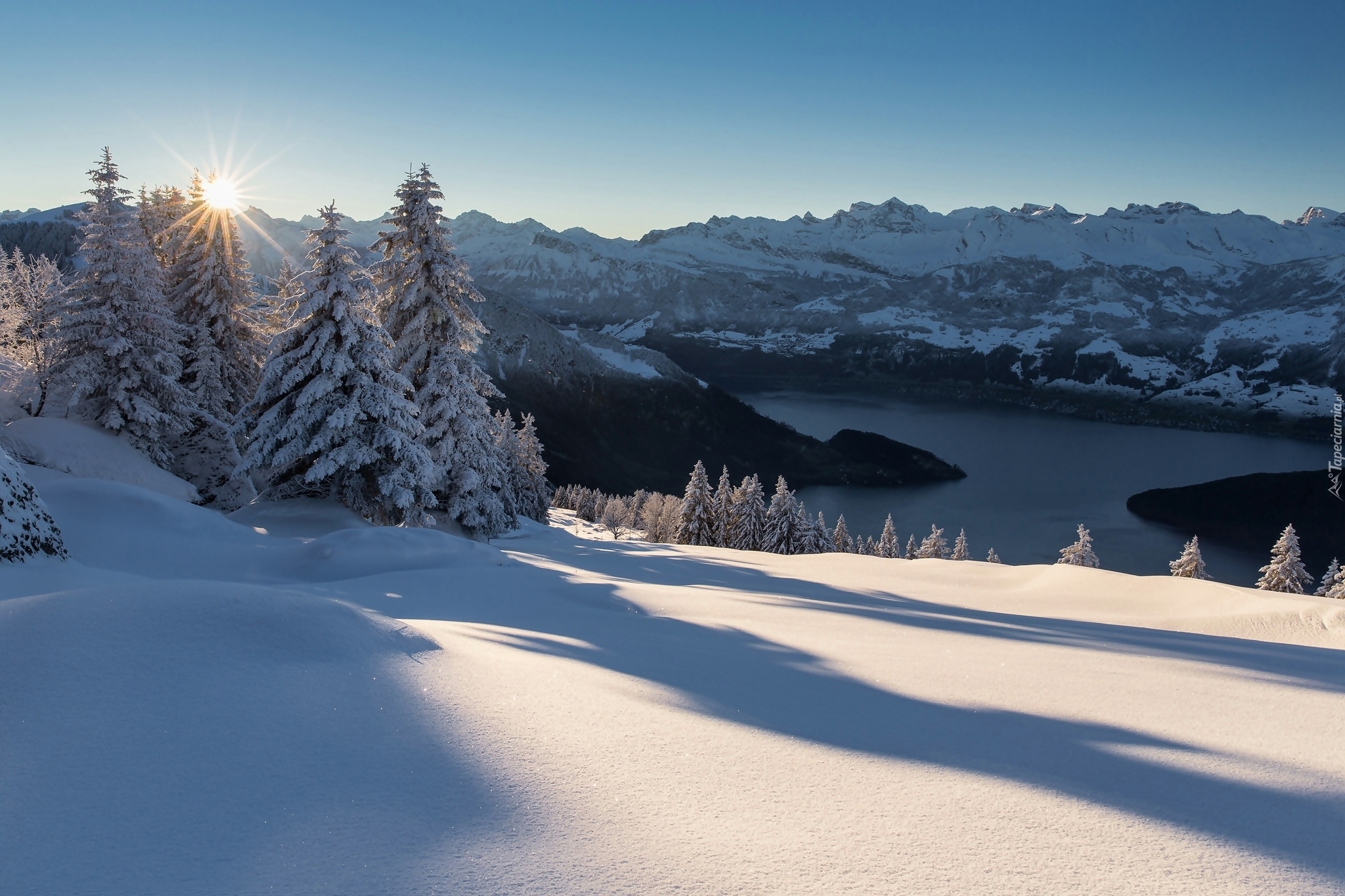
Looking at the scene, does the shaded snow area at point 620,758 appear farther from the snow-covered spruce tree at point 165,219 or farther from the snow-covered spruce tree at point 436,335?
the snow-covered spruce tree at point 165,219

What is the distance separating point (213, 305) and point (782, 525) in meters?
30.0

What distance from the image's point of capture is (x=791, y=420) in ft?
539

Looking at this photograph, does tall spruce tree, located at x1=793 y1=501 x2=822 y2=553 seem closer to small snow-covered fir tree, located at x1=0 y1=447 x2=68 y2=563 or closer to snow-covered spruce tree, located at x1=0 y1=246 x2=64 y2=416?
snow-covered spruce tree, located at x1=0 y1=246 x2=64 y2=416

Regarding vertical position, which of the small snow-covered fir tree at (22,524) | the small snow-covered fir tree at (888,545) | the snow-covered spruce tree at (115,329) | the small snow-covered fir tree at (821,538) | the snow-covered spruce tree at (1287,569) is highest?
the snow-covered spruce tree at (115,329)

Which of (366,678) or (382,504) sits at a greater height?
(366,678)

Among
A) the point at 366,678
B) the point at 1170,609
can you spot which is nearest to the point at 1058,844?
the point at 366,678

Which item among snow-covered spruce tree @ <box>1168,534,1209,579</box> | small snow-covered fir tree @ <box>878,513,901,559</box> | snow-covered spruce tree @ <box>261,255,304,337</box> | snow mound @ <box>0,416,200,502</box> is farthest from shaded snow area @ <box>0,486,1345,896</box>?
small snow-covered fir tree @ <box>878,513,901,559</box>

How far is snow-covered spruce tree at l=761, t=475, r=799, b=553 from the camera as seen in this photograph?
40.2 metres

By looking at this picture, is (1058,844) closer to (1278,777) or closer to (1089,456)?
(1278,777)

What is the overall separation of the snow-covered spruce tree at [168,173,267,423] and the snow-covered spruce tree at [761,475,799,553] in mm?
27344

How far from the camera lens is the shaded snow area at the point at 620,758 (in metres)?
2.26

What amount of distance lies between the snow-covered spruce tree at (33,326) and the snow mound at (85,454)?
60.3 inches

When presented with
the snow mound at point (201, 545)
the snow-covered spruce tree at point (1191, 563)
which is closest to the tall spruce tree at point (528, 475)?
the snow mound at point (201, 545)

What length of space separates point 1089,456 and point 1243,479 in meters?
38.4
